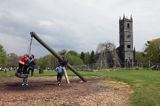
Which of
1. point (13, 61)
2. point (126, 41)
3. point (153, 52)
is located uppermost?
point (126, 41)

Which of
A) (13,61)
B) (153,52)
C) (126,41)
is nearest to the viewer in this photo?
(153,52)

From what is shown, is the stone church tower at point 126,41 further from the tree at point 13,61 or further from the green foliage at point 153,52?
the tree at point 13,61

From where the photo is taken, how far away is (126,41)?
172375 mm

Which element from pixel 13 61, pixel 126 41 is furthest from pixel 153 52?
pixel 13 61

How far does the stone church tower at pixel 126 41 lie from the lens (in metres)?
168

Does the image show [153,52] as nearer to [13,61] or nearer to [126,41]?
[126,41]

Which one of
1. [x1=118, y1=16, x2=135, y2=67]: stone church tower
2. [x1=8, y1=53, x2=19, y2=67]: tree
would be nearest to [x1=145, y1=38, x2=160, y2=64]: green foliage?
[x1=118, y1=16, x2=135, y2=67]: stone church tower

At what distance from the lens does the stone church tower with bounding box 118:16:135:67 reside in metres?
168

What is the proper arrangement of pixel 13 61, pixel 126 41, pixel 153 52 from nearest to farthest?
pixel 153 52, pixel 126 41, pixel 13 61

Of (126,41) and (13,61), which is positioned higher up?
(126,41)

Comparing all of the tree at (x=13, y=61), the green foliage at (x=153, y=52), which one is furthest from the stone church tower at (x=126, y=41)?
the tree at (x=13, y=61)

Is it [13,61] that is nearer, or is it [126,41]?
[126,41]

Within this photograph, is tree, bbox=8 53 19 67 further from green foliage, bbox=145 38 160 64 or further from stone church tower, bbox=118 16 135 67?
green foliage, bbox=145 38 160 64

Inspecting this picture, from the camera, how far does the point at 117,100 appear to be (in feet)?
62.8
